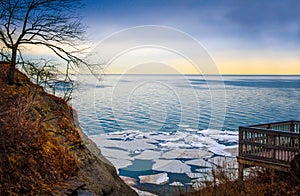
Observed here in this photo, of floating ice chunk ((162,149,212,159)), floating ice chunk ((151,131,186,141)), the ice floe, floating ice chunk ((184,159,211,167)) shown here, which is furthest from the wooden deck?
floating ice chunk ((151,131,186,141))

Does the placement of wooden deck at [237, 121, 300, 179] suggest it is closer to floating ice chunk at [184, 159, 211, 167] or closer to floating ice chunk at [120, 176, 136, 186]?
floating ice chunk at [120, 176, 136, 186]

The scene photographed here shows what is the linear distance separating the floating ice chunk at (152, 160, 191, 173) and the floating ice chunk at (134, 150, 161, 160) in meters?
1.02

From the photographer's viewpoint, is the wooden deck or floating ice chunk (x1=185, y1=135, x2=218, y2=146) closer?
the wooden deck

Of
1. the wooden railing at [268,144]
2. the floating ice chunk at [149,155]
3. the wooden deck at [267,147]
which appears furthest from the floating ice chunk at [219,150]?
the wooden railing at [268,144]

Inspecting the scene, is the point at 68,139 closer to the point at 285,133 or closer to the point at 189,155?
the point at 285,133

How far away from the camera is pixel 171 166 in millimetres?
21469

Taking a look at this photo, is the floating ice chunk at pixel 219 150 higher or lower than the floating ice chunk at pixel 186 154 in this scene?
higher

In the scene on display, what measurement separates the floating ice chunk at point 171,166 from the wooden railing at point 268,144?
822cm

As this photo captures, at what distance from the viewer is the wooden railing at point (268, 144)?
11.3 m

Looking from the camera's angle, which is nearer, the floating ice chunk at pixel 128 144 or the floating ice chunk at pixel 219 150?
the floating ice chunk at pixel 219 150

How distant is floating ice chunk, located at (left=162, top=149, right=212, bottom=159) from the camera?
917 inches

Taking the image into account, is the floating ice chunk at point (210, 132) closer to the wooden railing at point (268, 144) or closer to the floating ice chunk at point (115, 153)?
the floating ice chunk at point (115, 153)

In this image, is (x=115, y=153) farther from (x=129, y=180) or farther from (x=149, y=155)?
(x=129, y=180)

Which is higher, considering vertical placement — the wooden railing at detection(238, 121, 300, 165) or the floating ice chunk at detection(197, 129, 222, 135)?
the wooden railing at detection(238, 121, 300, 165)
